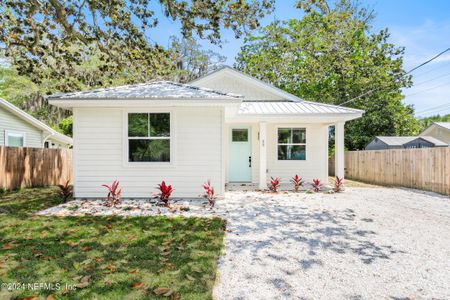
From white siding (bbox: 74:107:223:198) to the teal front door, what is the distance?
354cm

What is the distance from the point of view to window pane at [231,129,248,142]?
37.3ft

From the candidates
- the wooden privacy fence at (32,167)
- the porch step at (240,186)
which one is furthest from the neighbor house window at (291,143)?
the wooden privacy fence at (32,167)

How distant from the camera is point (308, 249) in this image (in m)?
4.19

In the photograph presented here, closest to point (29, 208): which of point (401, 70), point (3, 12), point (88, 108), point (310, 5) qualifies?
point (88, 108)

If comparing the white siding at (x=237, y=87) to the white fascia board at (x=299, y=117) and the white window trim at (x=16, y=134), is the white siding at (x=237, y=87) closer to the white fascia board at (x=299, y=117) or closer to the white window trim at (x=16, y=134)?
the white fascia board at (x=299, y=117)

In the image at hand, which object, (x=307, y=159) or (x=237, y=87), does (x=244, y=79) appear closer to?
(x=237, y=87)

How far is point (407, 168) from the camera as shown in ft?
35.9

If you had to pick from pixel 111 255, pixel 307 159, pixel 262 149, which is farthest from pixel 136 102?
pixel 307 159

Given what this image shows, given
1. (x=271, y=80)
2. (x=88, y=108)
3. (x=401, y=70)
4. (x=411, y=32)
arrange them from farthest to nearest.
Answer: (x=271, y=80) → (x=401, y=70) → (x=411, y=32) → (x=88, y=108)

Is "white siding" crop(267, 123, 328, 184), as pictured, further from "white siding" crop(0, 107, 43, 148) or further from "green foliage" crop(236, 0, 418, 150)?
"white siding" crop(0, 107, 43, 148)

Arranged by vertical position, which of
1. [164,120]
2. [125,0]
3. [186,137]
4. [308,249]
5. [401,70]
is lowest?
[308,249]

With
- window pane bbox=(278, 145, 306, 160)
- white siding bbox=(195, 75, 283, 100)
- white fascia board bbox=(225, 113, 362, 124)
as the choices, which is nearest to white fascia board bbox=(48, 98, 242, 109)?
white fascia board bbox=(225, 113, 362, 124)

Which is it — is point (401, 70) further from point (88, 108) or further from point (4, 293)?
point (4, 293)

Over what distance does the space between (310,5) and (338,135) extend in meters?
5.35
